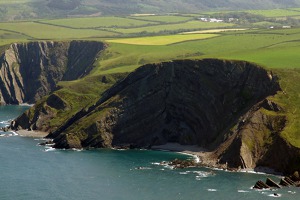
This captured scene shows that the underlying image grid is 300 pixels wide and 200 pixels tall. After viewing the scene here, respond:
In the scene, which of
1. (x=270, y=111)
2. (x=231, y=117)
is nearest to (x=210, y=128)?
(x=231, y=117)

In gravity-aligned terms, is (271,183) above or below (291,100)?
below

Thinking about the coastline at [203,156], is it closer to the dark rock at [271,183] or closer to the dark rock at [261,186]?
the dark rock at [271,183]

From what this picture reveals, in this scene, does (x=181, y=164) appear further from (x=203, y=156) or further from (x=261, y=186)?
(x=261, y=186)

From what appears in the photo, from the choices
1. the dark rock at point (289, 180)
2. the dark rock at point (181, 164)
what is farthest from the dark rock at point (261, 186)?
the dark rock at point (181, 164)

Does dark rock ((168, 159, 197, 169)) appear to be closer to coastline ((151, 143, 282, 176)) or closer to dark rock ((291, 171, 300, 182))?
coastline ((151, 143, 282, 176))

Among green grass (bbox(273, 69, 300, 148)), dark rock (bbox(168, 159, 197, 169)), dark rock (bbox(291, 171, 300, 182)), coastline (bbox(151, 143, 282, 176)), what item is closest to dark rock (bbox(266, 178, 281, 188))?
dark rock (bbox(291, 171, 300, 182))

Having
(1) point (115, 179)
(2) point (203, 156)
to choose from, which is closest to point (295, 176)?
(2) point (203, 156)

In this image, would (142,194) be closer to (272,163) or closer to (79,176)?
(79,176)

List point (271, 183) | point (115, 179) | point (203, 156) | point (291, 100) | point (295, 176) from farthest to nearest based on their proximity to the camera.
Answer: point (203, 156) → point (291, 100) → point (115, 179) → point (295, 176) → point (271, 183)

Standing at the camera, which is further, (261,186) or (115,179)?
(115,179)
